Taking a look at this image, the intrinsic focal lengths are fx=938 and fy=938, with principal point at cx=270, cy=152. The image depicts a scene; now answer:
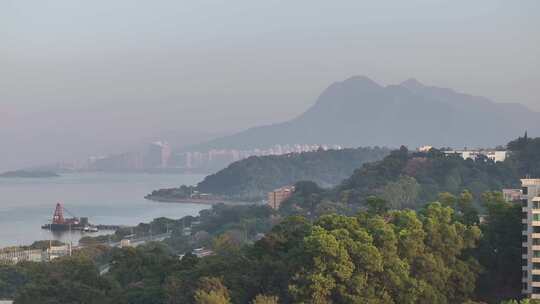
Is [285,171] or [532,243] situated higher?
[285,171]

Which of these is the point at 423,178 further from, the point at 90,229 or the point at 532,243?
the point at 532,243

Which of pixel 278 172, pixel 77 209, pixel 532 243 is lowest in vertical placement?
Result: pixel 77 209

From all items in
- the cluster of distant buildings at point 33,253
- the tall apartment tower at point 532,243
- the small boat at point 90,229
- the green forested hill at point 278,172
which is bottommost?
the small boat at point 90,229

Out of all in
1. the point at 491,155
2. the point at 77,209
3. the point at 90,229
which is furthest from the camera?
the point at 77,209

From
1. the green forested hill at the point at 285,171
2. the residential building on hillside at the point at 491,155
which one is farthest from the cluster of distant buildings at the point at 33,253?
the green forested hill at the point at 285,171

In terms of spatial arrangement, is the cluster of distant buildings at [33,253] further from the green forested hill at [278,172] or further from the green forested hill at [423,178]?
the green forested hill at [278,172]

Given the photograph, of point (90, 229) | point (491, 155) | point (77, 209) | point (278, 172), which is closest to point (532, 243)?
point (491, 155)

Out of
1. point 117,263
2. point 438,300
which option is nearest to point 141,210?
point 117,263

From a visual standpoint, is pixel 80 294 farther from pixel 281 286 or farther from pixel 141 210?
pixel 141 210

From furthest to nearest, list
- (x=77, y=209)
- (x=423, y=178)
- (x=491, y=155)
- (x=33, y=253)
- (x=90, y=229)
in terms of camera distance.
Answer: (x=77, y=209) → (x=90, y=229) → (x=491, y=155) → (x=423, y=178) → (x=33, y=253)
